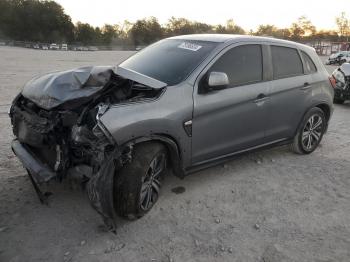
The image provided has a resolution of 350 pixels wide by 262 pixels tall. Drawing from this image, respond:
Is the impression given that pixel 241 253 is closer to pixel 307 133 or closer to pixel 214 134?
pixel 214 134

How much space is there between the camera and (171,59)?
466 cm

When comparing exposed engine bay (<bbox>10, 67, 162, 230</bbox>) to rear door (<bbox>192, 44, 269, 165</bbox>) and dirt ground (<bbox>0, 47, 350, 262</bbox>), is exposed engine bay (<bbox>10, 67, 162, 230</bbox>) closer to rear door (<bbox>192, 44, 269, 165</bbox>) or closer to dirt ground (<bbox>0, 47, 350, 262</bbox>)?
dirt ground (<bbox>0, 47, 350, 262</bbox>)

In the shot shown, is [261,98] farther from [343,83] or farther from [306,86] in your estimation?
[343,83]

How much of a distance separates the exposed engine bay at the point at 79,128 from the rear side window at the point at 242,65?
3.25 ft

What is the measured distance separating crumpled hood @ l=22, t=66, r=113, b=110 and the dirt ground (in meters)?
1.15

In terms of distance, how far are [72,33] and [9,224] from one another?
289 ft

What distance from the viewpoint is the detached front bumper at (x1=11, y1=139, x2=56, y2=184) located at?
3635mm

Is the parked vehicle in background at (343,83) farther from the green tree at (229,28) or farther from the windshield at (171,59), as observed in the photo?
the green tree at (229,28)

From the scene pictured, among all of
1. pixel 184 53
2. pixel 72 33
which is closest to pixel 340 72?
pixel 184 53

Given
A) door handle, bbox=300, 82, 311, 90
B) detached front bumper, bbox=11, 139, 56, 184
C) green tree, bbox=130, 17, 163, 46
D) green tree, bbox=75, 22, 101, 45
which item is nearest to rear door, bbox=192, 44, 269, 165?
door handle, bbox=300, 82, 311, 90

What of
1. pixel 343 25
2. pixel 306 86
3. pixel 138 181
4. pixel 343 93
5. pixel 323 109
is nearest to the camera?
pixel 138 181

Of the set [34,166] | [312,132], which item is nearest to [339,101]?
[312,132]

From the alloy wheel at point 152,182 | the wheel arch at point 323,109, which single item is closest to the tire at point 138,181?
the alloy wheel at point 152,182

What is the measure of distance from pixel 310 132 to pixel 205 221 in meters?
2.89
